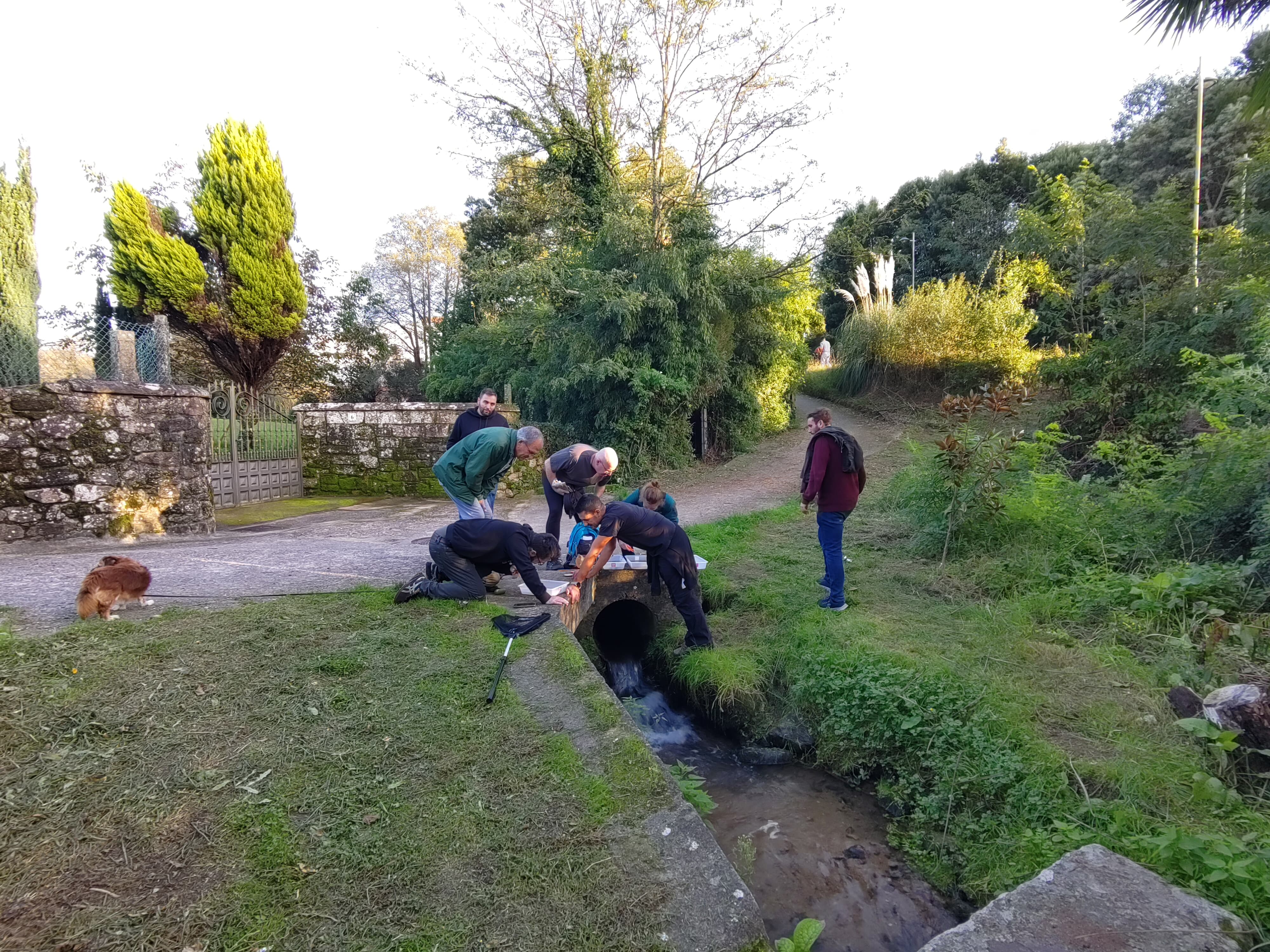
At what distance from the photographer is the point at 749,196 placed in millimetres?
14133

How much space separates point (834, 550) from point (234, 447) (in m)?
9.31

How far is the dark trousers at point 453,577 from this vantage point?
16.2 feet

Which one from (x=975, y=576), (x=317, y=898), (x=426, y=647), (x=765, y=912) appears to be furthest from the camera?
(x=975, y=576)

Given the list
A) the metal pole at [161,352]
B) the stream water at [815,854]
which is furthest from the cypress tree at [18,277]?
the stream water at [815,854]

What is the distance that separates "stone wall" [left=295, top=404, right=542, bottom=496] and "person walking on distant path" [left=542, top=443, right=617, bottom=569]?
5091 millimetres

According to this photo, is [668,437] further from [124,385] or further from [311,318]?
[311,318]

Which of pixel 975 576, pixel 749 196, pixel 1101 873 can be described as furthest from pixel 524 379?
pixel 1101 873

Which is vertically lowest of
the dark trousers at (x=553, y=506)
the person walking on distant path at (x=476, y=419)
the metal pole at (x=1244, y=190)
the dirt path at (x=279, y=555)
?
the dirt path at (x=279, y=555)

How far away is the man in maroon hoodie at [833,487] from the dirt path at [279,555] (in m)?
3.64

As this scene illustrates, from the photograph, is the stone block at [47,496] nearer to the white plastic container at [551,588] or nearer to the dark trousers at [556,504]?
Answer: the dark trousers at [556,504]

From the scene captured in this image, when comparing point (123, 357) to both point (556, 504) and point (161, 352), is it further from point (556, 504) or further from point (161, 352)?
point (556, 504)

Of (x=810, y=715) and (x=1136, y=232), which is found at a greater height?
(x=1136, y=232)

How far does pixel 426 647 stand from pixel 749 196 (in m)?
12.6

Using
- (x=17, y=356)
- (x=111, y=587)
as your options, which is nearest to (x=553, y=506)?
(x=111, y=587)
